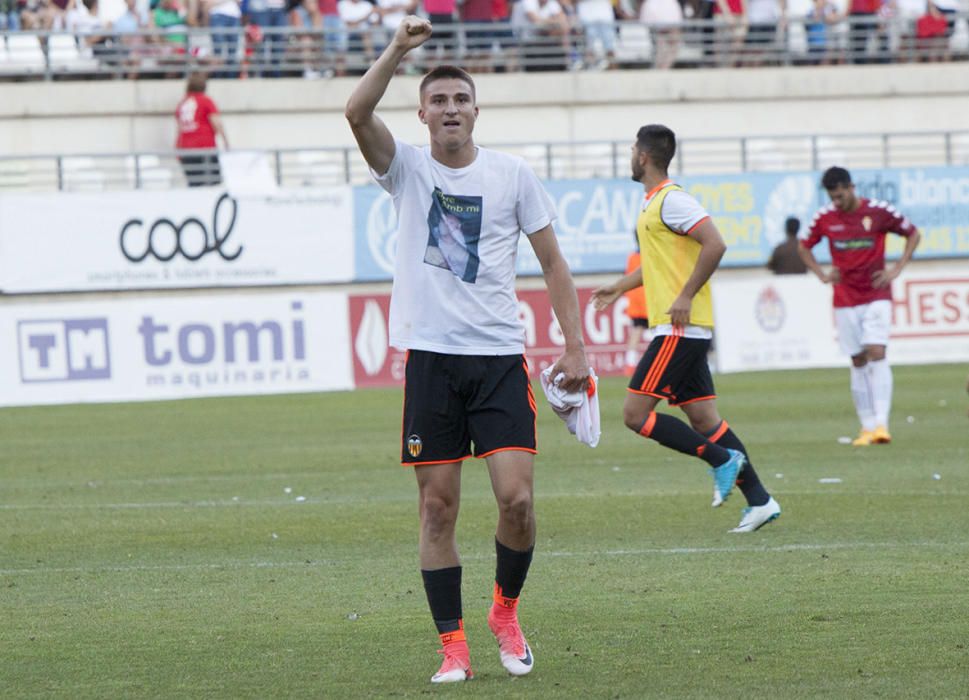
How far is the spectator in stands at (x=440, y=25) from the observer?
1227 inches

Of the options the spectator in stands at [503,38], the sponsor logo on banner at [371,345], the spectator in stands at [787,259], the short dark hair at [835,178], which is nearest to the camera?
the short dark hair at [835,178]

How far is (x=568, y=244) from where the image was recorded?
28984 mm

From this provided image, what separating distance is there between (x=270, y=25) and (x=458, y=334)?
84.7ft

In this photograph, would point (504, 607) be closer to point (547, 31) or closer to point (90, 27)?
point (90, 27)

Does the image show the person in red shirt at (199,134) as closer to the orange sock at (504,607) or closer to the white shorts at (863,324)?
the white shorts at (863,324)

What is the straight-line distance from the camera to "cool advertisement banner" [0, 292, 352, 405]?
22.0 m

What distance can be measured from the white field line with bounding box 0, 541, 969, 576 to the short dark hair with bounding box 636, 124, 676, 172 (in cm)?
230

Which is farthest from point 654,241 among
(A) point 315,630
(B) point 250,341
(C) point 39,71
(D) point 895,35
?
(D) point 895,35

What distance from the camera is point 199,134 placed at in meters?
28.8

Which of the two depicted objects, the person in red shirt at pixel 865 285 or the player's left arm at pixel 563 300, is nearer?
the player's left arm at pixel 563 300

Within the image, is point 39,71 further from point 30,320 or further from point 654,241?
point 654,241

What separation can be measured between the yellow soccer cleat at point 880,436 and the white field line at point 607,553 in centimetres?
597

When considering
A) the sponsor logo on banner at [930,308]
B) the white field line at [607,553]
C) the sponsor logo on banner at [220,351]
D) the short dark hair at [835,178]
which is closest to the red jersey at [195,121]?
A: the sponsor logo on banner at [220,351]

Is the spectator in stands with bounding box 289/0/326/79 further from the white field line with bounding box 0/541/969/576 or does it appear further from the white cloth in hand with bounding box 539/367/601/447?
the white cloth in hand with bounding box 539/367/601/447
